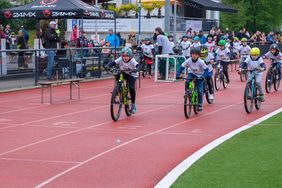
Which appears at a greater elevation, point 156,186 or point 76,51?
point 76,51

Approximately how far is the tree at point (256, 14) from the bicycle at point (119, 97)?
51007 mm

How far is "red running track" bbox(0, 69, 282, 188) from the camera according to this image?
9.34 m

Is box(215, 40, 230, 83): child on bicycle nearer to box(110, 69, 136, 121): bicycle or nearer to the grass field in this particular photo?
box(110, 69, 136, 121): bicycle

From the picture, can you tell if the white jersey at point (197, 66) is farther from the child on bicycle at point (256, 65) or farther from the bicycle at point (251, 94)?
the child on bicycle at point (256, 65)

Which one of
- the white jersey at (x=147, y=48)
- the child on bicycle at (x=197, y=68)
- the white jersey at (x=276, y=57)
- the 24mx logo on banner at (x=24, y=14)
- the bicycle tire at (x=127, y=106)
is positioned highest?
the 24mx logo on banner at (x=24, y=14)

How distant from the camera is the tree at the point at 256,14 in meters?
65.8

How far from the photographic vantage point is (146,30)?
42.6 meters

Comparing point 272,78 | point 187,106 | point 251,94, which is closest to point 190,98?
point 187,106

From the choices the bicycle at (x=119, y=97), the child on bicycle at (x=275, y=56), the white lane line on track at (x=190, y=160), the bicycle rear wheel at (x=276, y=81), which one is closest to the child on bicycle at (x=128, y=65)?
the bicycle at (x=119, y=97)

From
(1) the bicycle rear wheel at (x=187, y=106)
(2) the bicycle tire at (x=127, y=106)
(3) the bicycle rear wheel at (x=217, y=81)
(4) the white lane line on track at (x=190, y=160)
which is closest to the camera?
(4) the white lane line on track at (x=190, y=160)

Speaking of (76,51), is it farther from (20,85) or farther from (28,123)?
(28,123)

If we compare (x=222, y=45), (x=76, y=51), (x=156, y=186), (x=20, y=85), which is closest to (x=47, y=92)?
(x=20, y=85)

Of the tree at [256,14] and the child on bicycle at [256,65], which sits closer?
the child on bicycle at [256,65]

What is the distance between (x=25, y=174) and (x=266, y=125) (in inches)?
231
